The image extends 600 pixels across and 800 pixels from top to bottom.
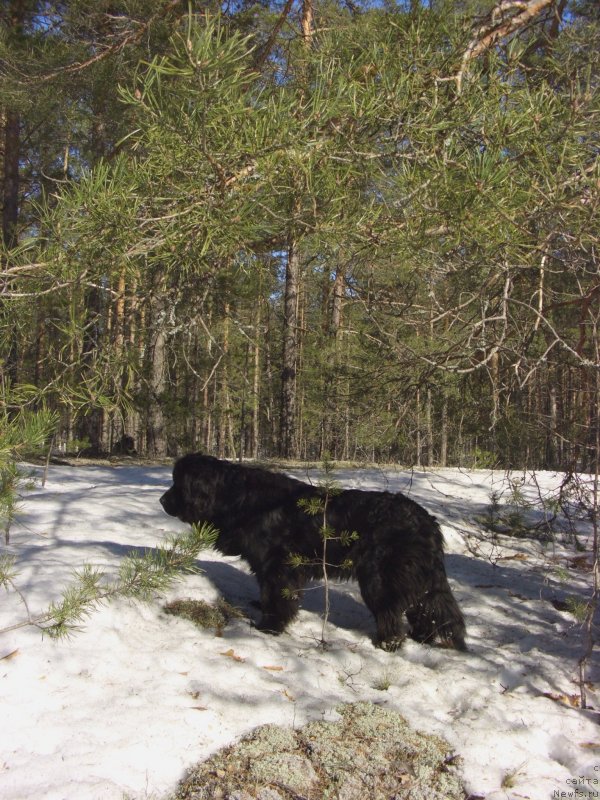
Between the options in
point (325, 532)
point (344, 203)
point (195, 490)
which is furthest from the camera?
point (195, 490)

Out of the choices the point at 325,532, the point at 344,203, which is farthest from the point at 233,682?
the point at 344,203

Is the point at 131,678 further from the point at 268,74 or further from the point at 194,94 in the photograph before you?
the point at 268,74

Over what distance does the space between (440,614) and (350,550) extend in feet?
2.41

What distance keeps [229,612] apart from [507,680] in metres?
1.88

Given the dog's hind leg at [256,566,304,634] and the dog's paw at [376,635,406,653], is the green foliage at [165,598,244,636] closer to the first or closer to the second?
Result: the dog's hind leg at [256,566,304,634]

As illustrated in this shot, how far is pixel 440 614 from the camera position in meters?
3.87

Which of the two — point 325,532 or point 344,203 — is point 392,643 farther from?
point 344,203

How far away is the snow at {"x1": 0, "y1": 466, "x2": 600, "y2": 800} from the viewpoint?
2.51m

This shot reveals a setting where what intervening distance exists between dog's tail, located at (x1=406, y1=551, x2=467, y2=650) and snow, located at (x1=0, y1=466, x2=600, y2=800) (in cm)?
10

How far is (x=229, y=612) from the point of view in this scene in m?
4.10

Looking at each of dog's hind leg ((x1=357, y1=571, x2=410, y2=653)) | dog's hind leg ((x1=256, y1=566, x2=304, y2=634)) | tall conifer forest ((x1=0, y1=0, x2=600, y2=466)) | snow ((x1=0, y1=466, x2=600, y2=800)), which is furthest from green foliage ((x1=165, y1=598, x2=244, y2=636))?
tall conifer forest ((x1=0, y1=0, x2=600, y2=466))

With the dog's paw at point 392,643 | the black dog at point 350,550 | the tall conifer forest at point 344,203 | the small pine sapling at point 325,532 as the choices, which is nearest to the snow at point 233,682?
the dog's paw at point 392,643

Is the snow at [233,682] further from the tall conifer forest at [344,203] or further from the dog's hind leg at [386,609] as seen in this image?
the tall conifer forest at [344,203]

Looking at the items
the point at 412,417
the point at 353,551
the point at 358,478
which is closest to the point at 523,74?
the point at 412,417
